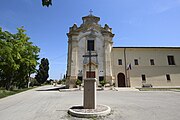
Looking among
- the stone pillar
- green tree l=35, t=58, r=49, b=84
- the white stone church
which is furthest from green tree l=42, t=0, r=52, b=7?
green tree l=35, t=58, r=49, b=84

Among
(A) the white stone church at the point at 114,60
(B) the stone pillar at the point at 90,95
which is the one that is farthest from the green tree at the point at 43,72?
(B) the stone pillar at the point at 90,95

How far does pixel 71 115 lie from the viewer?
232 inches

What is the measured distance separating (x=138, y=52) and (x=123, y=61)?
384 cm

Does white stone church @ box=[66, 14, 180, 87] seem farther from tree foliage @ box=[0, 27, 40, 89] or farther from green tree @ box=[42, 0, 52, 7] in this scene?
green tree @ box=[42, 0, 52, 7]

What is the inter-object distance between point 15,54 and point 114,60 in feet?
56.7

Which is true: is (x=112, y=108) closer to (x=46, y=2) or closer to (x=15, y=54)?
(x=46, y=2)

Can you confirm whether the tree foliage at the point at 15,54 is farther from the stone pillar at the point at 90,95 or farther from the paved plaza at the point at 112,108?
the stone pillar at the point at 90,95

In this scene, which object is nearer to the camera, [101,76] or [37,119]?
[37,119]

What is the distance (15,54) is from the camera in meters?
19.1

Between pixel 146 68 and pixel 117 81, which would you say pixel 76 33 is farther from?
pixel 146 68

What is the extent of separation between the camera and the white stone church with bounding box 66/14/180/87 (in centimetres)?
2452

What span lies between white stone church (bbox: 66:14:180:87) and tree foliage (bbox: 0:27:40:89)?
23.2 ft

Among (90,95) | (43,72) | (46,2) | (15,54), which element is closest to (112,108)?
(90,95)

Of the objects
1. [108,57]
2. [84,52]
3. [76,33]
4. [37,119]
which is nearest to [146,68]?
[108,57]
